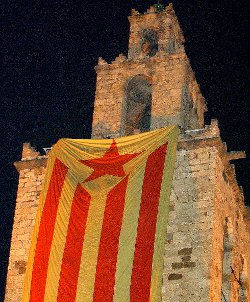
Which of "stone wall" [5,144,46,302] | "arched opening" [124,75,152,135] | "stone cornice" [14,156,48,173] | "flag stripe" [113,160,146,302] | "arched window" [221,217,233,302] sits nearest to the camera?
"flag stripe" [113,160,146,302]

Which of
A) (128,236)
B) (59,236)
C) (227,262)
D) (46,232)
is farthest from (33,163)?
(227,262)

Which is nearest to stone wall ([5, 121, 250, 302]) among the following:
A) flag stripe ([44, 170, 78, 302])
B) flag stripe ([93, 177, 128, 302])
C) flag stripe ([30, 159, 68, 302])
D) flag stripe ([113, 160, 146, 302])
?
flag stripe ([113, 160, 146, 302])

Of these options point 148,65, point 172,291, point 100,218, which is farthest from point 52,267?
point 148,65

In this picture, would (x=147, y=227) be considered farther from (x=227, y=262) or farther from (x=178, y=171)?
(x=227, y=262)

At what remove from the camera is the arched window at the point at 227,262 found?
16.7 m

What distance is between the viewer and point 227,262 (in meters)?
16.9

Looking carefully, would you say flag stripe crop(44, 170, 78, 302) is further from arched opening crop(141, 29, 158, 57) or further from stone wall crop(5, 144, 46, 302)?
arched opening crop(141, 29, 158, 57)

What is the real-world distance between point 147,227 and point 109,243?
34.1 inches

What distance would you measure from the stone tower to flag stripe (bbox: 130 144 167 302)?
3.91 feet

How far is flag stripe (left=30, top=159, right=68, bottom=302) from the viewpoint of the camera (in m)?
14.3

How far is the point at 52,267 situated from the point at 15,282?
2.10 meters

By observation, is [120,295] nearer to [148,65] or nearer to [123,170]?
[123,170]

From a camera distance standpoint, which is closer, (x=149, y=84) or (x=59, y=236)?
(x=59, y=236)

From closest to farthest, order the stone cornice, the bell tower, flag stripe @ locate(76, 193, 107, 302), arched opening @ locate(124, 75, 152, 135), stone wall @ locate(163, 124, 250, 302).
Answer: flag stripe @ locate(76, 193, 107, 302), stone wall @ locate(163, 124, 250, 302), the stone cornice, the bell tower, arched opening @ locate(124, 75, 152, 135)
